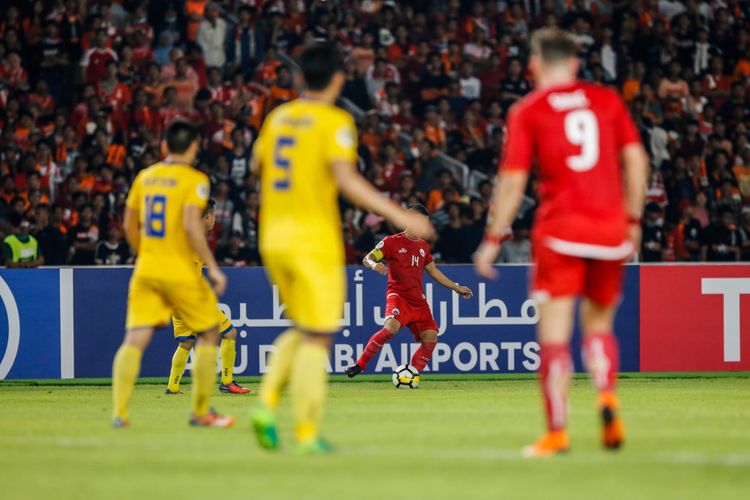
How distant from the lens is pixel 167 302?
994 cm

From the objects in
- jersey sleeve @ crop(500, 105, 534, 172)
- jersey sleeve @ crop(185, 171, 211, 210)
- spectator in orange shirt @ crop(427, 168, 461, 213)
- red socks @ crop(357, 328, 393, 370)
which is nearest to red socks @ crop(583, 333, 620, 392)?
jersey sleeve @ crop(500, 105, 534, 172)

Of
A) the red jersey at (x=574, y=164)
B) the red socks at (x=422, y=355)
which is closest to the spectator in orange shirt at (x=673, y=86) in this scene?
the red socks at (x=422, y=355)

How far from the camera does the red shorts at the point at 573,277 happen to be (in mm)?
7477

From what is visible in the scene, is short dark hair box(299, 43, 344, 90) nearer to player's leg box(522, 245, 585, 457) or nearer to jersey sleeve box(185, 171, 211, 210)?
player's leg box(522, 245, 585, 457)

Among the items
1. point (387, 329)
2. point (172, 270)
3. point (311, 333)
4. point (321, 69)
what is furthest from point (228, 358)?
point (321, 69)

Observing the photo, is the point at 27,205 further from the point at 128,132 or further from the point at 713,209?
the point at 713,209

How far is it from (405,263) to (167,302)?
5689 millimetres

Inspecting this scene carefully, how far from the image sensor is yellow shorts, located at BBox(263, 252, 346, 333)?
745cm

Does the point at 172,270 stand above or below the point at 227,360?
above

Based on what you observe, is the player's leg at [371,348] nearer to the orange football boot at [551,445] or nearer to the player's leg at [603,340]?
the player's leg at [603,340]

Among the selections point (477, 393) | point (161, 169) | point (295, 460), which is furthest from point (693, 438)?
point (477, 393)

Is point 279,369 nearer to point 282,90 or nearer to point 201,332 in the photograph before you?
point 201,332

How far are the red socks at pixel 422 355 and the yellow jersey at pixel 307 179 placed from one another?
778 cm

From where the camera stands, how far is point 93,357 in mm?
16125
